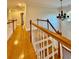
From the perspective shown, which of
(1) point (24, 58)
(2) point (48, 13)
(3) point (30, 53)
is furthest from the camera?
(2) point (48, 13)

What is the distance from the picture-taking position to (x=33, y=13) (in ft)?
33.2

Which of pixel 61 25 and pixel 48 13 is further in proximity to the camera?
pixel 48 13
